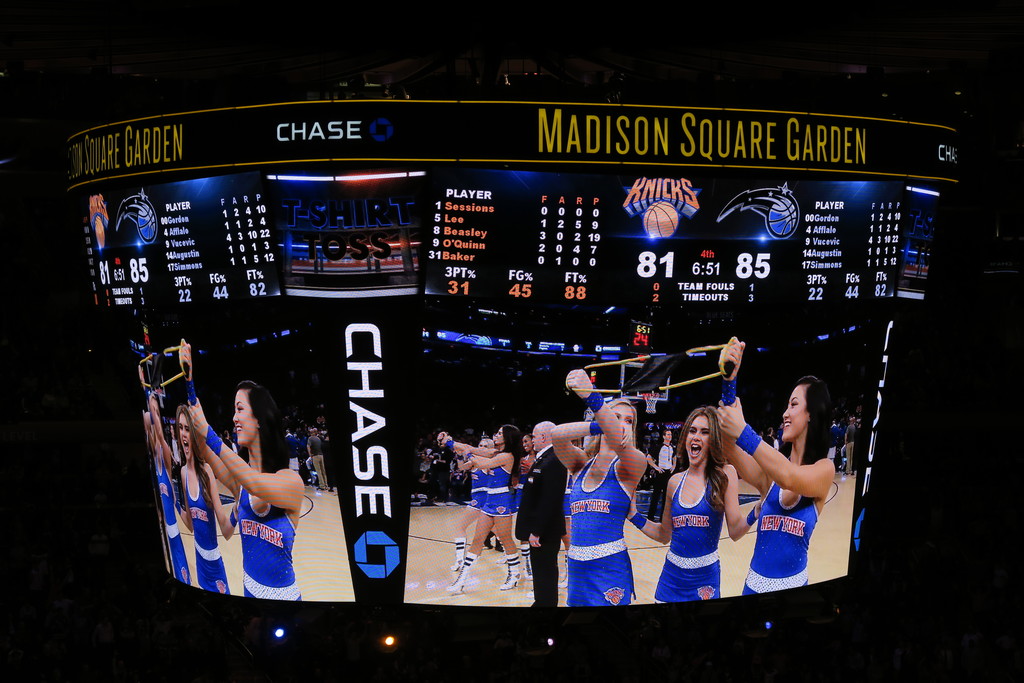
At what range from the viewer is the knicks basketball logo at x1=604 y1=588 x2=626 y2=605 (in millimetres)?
13328

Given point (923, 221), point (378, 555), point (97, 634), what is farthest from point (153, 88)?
point (923, 221)

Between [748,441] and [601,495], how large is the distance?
1.44 metres

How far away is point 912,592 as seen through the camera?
759 inches

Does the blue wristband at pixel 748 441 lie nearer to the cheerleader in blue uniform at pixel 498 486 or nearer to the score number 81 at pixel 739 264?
the score number 81 at pixel 739 264

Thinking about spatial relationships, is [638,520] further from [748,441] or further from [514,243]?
[514,243]

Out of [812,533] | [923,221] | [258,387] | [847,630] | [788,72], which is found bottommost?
[847,630]

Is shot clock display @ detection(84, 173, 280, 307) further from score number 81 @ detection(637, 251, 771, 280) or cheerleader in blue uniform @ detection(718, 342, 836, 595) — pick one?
cheerleader in blue uniform @ detection(718, 342, 836, 595)

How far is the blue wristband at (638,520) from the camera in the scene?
13242 millimetres

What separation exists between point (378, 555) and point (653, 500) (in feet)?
8.27

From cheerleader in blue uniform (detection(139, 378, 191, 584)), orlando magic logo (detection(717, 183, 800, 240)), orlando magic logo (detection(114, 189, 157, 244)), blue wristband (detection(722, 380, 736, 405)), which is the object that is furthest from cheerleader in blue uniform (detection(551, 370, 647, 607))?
orlando magic logo (detection(114, 189, 157, 244))

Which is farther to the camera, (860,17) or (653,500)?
(860,17)

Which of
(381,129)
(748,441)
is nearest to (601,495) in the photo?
(748,441)

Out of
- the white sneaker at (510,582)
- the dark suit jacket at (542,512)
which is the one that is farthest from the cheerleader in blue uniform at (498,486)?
the dark suit jacket at (542,512)

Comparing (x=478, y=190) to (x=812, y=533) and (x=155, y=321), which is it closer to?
(x=155, y=321)
